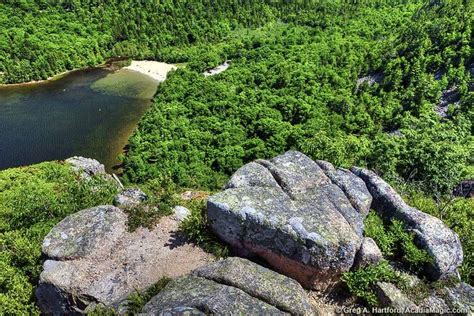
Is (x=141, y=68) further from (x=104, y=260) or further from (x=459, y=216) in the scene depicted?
(x=459, y=216)

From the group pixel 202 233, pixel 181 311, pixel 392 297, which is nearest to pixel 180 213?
pixel 202 233

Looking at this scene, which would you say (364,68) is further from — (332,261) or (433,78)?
(332,261)

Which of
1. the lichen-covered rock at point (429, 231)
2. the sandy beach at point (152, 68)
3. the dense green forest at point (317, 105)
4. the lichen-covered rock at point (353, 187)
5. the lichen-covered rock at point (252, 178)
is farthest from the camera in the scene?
the sandy beach at point (152, 68)

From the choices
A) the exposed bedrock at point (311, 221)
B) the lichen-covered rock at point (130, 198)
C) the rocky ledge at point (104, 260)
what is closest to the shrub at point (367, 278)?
the exposed bedrock at point (311, 221)

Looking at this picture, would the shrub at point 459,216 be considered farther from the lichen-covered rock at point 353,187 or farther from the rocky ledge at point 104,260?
the rocky ledge at point 104,260

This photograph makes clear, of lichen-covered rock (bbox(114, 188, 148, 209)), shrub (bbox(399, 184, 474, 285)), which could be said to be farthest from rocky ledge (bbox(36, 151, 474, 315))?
shrub (bbox(399, 184, 474, 285))
